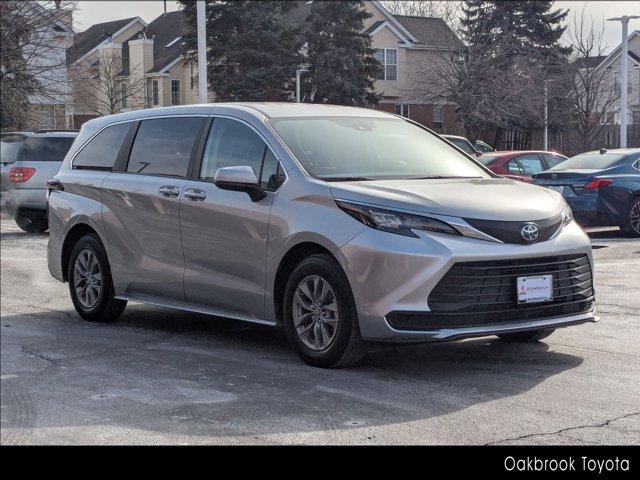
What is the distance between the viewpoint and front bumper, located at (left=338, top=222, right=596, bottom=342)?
622 cm

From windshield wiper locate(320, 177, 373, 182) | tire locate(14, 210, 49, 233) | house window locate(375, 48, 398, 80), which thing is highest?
house window locate(375, 48, 398, 80)

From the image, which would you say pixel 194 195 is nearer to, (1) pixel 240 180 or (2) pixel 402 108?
(1) pixel 240 180

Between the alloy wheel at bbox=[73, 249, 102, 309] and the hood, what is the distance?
2598mm

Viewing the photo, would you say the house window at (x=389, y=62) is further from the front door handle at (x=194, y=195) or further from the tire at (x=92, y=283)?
the front door handle at (x=194, y=195)

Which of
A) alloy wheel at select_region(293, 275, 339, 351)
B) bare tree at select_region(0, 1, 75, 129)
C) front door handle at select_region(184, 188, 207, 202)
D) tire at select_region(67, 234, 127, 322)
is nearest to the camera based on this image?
alloy wheel at select_region(293, 275, 339, 351)

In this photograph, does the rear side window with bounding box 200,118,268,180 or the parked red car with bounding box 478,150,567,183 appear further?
the parked red car with bounding box 478,150,567,183

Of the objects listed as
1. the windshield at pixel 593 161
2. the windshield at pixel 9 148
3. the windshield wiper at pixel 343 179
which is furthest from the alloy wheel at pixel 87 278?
the windshield at pixel 593 161

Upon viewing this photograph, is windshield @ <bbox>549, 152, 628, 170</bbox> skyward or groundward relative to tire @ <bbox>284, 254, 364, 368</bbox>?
skyward

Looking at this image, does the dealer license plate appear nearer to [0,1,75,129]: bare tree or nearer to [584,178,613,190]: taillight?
[584,178,613,190]: taillight

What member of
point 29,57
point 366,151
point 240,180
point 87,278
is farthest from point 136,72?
point 240,180

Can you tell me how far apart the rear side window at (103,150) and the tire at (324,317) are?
2.51 m

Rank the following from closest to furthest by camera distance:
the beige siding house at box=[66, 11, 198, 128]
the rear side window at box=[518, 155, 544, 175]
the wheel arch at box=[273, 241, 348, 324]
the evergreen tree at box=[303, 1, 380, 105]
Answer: the wheel arch at box=[273, 241, 348, 324] → the rear side window at box=[518, 155, 544, 175] → the beige siding house at box=[66, 11, 198, 128] → the evergreen tree at box=[303, 1, 380, 105]

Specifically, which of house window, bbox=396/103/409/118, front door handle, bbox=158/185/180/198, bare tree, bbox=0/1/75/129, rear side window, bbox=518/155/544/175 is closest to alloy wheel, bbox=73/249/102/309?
front door handle, bbox=158/185/180/198
